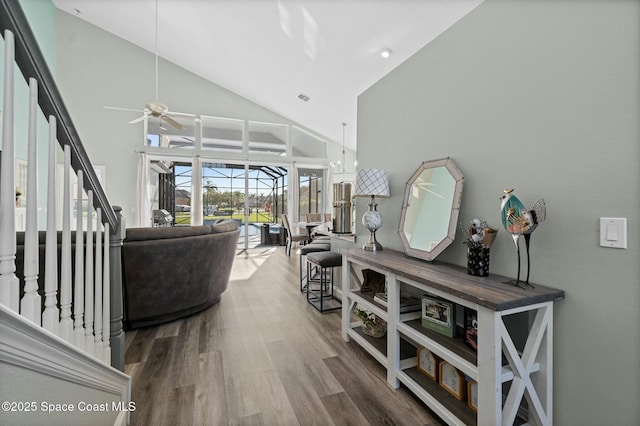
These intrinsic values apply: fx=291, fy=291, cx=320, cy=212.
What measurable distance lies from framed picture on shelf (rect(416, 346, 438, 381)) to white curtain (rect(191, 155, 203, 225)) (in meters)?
6.12

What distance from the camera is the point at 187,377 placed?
6.31 ft

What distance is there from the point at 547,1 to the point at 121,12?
6775 mm

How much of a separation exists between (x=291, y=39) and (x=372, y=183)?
112 inches

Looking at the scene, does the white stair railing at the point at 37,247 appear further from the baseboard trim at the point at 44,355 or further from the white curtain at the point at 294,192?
the white curtain at the point at 294,192

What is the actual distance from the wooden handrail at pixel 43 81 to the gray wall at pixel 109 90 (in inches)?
231

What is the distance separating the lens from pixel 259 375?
6.39 feet

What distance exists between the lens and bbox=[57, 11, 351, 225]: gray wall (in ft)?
19.9

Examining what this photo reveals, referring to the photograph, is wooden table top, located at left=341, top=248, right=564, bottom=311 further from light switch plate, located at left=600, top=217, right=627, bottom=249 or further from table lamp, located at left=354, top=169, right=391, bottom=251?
table lamp, located at left=354, top=169, right=391, bottom=251

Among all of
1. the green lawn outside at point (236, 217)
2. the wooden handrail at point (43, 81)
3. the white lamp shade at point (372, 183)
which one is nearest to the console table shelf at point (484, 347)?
the white lamp shade at point (372, 183)

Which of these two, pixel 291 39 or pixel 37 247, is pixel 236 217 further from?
pixel 37 247

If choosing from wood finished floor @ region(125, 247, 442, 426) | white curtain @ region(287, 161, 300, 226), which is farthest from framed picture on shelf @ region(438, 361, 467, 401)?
white curtain @ region(287, 161, 300, 226)

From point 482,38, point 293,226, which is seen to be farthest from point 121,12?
point 482,38

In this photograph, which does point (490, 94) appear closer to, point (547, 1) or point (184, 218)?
point (547, 1)

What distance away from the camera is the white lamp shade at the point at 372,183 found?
96.8 inches
